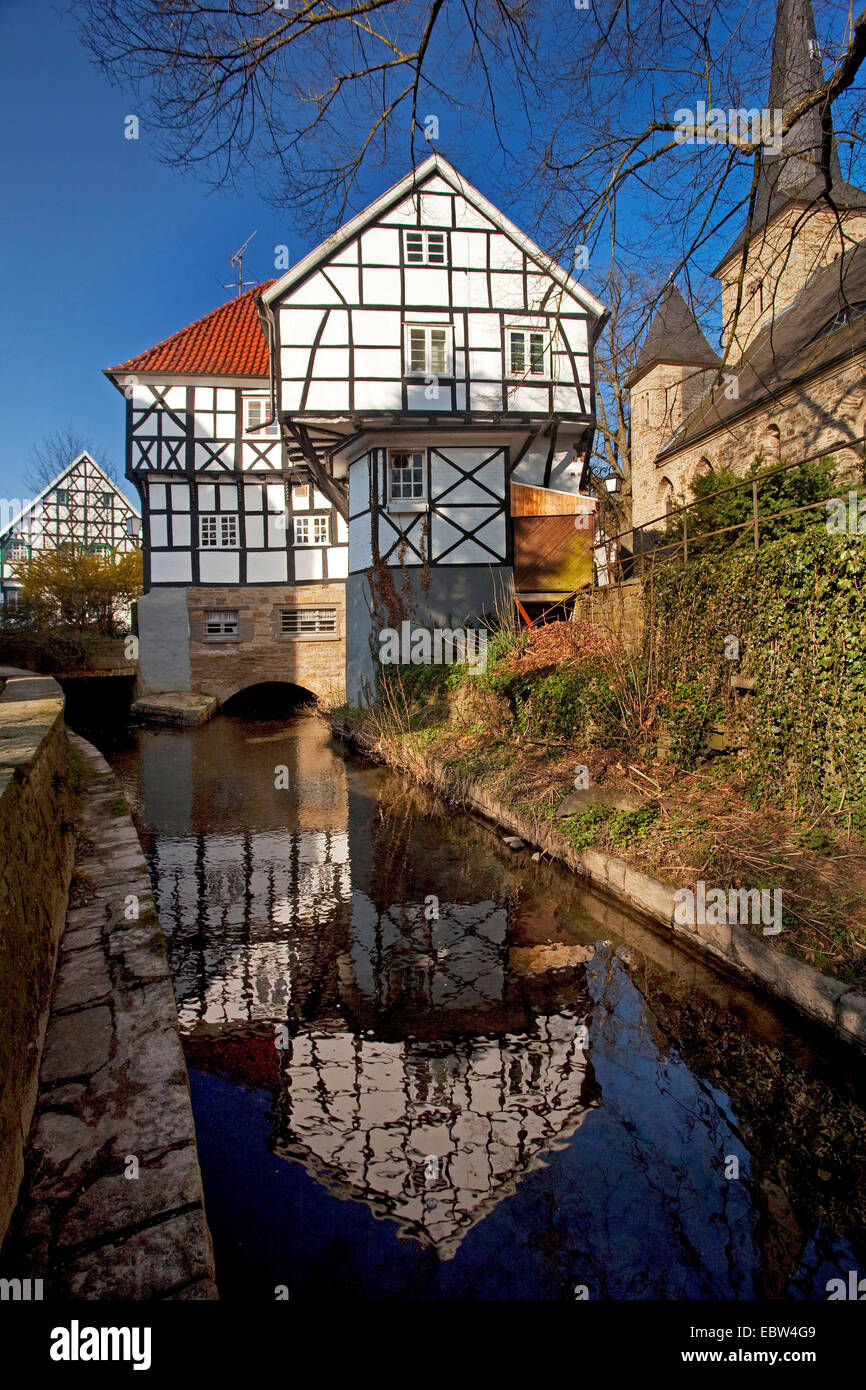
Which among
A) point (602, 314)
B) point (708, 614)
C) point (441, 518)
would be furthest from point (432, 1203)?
point (602, 314)

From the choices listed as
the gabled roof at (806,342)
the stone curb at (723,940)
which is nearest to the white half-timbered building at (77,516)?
the gabled roof at (806,342)

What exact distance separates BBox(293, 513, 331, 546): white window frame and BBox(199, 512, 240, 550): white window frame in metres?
1.79

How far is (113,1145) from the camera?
102 inches

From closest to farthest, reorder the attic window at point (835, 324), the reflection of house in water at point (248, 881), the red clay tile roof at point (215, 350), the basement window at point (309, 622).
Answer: the reflection of house in water at point (248, 881)
the attic window at point (835, 324)
the red clay tile roof at point (215, 350)
the basement window at point (309, 622)

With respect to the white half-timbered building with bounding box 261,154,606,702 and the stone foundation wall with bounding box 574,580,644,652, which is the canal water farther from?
the white half-timbered building with bounding box 261,154,606,702

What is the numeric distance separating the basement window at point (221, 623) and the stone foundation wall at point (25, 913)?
16738mm

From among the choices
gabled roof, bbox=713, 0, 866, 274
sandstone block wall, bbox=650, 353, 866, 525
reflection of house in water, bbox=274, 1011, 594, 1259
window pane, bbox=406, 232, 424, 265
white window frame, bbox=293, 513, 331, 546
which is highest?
window pane, bbox=406, 232, 424, 265

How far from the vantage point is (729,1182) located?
2855 mm

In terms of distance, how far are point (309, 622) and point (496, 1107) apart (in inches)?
754

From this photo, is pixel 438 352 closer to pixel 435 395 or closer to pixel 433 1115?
pixel 435 395

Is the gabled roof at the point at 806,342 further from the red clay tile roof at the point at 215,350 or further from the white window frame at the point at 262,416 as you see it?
the red clay tile roof at the point at 215,350

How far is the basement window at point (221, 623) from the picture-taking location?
2145 cm

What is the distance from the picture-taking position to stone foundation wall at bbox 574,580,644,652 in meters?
8.70

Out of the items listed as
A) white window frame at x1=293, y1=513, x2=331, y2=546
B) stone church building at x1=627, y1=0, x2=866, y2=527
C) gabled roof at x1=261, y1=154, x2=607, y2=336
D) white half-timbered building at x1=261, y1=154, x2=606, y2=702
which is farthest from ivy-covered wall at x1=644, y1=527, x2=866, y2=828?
white window frame at x1=293, y1=513, x2=331, y2=546
